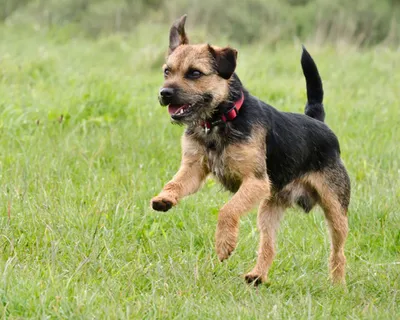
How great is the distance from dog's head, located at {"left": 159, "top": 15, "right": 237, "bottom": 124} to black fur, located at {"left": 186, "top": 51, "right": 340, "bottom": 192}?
98 mm

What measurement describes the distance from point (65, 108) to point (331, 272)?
381 centimetres

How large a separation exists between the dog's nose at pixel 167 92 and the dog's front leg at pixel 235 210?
26.9 inches

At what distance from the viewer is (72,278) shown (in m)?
3.95

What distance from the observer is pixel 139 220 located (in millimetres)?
5348

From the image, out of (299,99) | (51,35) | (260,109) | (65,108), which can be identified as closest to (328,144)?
(260,109)

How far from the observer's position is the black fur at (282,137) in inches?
189

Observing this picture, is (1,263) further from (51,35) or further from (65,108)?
(51,35)

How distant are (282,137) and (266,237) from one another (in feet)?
2.22

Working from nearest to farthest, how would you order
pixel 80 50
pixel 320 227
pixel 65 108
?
1. pixel 320 227
2. pixel 65 108
3. pixel 80 50

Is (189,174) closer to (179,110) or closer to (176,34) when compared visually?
(179,110)

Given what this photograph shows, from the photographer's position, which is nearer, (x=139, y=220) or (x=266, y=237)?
(x=266, y=237)

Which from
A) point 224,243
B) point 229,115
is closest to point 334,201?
point 229,115

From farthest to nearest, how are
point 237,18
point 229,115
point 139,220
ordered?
point 237,18
point 139,220
point 229,115

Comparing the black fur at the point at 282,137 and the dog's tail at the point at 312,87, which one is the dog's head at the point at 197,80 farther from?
the dog's tail at the point at 312,87
